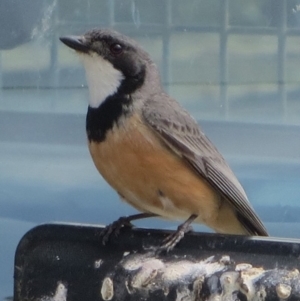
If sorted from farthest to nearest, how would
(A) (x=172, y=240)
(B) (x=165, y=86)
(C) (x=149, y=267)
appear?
(B) (x=165, y=86) < (A) (x=172, y=240) < (C) (x=149, y=267)

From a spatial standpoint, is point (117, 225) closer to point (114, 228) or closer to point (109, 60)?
point (114, 228)

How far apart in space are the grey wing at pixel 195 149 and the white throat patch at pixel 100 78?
14 cm

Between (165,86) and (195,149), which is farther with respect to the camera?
(165,86)

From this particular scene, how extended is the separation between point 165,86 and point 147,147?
1.44 meters

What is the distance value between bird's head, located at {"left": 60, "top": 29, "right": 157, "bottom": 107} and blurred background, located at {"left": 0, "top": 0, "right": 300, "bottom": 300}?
88cm

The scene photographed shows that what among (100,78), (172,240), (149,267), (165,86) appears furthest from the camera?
(165,86)

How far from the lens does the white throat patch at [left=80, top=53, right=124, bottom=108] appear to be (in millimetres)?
3156

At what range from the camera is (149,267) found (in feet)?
7.77

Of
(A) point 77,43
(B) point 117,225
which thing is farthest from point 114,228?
(A) point 77,43

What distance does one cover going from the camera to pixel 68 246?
8.13 ft

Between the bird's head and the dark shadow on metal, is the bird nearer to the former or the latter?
the bird's head

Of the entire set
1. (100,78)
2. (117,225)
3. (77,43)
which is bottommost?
(117,225)

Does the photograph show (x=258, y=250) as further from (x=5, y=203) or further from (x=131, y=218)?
(x=5, y=203)

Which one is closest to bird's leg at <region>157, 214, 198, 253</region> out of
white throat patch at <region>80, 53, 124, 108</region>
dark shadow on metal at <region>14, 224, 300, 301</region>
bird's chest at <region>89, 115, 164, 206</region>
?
dark shadow on metal at <region>14, 224, 300, 301</region>
